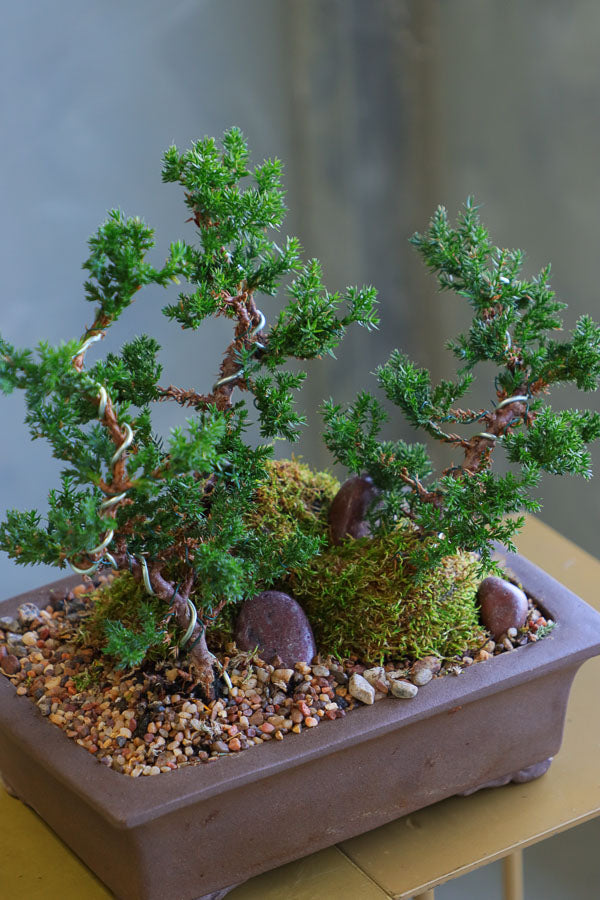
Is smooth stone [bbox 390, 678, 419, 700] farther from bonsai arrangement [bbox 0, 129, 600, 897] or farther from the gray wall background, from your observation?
the gray wall background

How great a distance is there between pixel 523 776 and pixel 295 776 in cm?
25

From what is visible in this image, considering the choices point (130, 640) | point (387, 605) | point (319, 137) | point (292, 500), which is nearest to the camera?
point (130, 640)

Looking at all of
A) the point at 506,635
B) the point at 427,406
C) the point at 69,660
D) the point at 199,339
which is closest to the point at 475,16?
the point at 199,339

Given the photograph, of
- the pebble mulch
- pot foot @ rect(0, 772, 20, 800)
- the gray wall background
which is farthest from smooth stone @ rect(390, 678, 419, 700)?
the gray wall background

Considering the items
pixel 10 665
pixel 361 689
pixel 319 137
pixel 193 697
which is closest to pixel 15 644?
pixel 10 665

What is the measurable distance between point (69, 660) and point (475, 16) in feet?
4.34

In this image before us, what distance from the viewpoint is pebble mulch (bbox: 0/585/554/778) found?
31.5 inches

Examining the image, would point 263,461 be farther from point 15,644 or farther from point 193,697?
point 15,644

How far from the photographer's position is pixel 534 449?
0.85 meters

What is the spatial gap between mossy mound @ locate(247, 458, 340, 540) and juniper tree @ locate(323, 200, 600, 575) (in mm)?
86

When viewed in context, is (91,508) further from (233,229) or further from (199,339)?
(199,339)

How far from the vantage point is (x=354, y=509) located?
3.17ft

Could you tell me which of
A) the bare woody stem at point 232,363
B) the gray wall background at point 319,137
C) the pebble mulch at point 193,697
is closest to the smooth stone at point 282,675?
the pebble mulch at point 193,697

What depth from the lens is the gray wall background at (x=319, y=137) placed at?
5.18 ft
